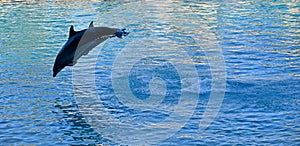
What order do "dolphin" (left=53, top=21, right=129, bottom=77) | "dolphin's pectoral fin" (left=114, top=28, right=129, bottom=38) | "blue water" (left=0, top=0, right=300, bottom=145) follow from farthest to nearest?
"dolphin" (left=53, top=21, right=129, bottom=77) < "blue water" (left=0, top=0, right=300, bottom=145) < "dolphin's pectoral fin" (left=114, top=28, right=129, bottom=38)

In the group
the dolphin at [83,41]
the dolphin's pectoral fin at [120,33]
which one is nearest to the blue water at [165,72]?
the dolphin at [83,41]

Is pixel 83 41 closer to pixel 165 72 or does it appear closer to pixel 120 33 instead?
pixel 120 33

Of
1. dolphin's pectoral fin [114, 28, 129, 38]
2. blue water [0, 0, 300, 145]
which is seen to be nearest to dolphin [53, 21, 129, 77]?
dolphin's pectoral fin [114, 28, 129, 38]

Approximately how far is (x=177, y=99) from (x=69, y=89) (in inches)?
84.8

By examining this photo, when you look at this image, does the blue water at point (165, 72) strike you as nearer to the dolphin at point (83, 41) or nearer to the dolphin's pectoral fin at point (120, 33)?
the dolphin at point (83, 41)

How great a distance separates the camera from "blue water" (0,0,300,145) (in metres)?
9.09

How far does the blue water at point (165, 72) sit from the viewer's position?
9.09 metres

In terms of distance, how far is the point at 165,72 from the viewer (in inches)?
488

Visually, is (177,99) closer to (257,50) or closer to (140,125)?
(140,125)

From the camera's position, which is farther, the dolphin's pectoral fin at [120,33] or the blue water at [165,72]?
the blue water at [165,72]

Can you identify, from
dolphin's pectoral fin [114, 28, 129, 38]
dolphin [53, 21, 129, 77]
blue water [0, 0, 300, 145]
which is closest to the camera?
dolphin's pectoral fin [114, 28, 129, 38]

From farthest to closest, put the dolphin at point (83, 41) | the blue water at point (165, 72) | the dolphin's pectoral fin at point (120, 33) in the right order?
the dolphin at point (83, 41) < the blue water at point (165, 72) < the dolphin's pectoral fin at point (120, 33)

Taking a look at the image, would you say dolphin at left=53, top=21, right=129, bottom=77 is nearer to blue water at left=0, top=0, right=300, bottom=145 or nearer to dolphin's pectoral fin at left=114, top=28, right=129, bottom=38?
dolphin's pectoral fin at left=114, top=28, right=129, bottom=38

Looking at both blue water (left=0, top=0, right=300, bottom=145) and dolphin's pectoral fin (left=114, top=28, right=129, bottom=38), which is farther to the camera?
blue water (left=0, top=0, right=300, bottom=145)
